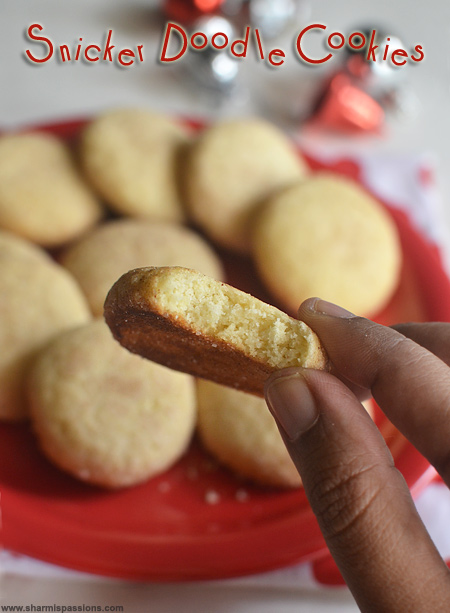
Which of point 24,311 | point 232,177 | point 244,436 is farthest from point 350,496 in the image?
point 232,177

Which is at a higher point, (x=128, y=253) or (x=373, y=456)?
(x=373, y=456)

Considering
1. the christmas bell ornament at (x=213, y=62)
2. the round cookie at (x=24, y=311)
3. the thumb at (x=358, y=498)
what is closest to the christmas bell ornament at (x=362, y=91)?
the christmas bell ornament at (x=213, y=62)

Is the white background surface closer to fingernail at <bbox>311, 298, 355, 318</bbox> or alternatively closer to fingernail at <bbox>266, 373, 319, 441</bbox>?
fingernail at <bbox>311, 298, 355, 318</bbox>

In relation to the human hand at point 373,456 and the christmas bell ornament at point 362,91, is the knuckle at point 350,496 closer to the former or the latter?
the human hand at point 373,456

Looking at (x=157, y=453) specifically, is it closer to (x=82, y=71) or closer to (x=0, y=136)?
(x=0, y=136)

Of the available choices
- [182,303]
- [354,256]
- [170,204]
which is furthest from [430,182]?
[182,303]

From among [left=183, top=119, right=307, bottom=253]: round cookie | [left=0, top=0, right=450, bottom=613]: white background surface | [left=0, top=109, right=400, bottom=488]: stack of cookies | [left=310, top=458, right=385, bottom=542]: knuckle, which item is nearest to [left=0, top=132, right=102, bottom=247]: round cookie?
[left=0, top=109, right=400, bottom=488]: stack of cookies

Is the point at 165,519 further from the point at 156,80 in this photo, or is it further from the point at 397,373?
the point at 156,80
